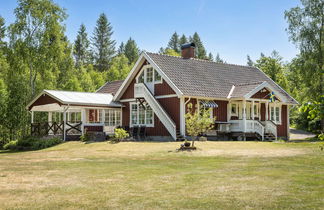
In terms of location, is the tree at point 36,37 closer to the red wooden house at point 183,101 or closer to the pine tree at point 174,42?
the red wooden house at point 183,101

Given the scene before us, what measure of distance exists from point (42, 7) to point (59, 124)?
421 inches

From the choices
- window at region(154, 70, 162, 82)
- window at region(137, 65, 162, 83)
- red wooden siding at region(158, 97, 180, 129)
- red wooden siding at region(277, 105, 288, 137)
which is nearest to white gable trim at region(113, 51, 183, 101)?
window at region(137, 65, 162, 83)

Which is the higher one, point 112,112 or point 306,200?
point 112,112

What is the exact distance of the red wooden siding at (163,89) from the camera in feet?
85.9

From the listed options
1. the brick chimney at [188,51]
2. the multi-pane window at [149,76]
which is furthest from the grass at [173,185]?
the brick chimney at [188,51]

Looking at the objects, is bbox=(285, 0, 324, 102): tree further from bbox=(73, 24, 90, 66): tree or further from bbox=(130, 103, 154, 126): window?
bbox=(73, 24, 90, 66): tree

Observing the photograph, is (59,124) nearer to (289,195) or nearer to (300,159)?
(300,159)

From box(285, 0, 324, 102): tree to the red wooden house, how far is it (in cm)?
319

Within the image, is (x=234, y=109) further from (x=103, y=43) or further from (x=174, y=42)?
(x=174, y=42)

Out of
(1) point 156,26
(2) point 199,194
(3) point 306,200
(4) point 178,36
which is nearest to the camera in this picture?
(3) point 306,200

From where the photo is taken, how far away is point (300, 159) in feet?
46.2

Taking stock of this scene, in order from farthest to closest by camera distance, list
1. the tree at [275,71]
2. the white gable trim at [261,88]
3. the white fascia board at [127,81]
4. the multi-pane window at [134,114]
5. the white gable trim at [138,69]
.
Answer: the tree at [275,71] → the multi-pane window at [134,114] → the white fascia board at [127,81] → the white gable trim at [261,88] → the white gable trim at [138,69]

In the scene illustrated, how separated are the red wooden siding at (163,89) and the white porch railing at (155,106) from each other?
2.48ft

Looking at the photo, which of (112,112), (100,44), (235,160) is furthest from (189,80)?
(100,44)
